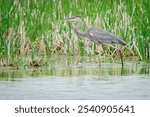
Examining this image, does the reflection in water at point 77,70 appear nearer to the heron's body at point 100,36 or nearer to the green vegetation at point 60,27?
the green vegetation at point 60,27

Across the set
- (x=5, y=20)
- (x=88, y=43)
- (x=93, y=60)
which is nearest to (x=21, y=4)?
(x=5, y=20)

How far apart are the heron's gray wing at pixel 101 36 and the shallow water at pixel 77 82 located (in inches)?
27.5

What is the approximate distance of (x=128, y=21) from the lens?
12.4m

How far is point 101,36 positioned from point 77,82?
9.89 ft

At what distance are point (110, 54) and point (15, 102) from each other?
5077 mm

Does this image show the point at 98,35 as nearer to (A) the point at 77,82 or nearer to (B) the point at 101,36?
(B) the point at 101,36

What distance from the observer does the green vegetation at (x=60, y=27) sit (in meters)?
10.5

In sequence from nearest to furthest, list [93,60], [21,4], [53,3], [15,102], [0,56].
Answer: [15,102] → [0,56] → [21,4] → [93,60] → [53,3]

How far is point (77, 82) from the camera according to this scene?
9.30 meters

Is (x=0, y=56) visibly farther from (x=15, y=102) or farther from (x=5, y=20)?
(x=15, y=102)

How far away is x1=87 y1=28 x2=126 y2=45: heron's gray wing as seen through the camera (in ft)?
39.0

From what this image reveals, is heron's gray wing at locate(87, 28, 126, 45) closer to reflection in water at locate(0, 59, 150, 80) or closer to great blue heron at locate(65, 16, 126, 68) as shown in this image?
great blue heron at locate(65, 16, 126, 68)

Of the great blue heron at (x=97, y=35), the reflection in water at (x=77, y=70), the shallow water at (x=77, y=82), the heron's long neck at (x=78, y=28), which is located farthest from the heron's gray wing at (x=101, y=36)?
the shallow water at (x=77, y=82)

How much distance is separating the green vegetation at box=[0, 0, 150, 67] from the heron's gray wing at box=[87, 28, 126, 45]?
0.59 feet
